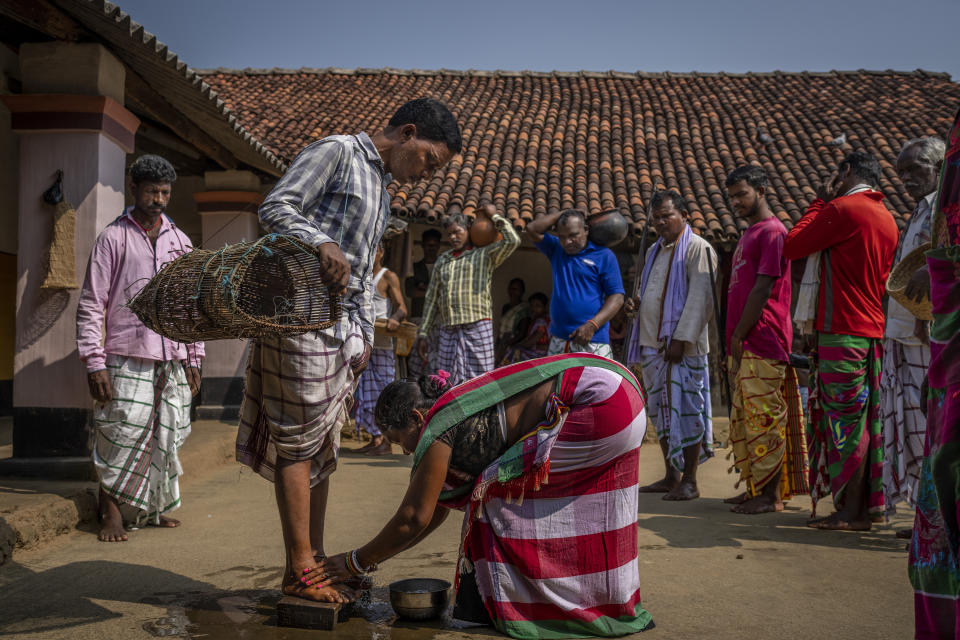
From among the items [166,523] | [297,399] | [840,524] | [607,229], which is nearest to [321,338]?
[297,399]

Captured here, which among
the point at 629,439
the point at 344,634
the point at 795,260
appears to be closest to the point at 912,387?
the point at 795,260

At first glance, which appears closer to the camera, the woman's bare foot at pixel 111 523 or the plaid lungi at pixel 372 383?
the woman's bare foot at pixel 111 523

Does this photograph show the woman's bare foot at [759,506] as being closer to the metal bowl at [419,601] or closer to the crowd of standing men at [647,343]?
the crowd of standing men at [647,343]

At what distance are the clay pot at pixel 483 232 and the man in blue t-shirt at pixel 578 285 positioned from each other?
0.79 m

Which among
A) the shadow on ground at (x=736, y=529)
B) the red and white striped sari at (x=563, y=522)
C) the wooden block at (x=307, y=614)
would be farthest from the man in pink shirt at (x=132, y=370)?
the shadow on ground at (x=736, y=529)

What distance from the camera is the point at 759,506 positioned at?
15.5 ft

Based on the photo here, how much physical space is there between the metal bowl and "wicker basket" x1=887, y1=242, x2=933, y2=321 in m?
1.71

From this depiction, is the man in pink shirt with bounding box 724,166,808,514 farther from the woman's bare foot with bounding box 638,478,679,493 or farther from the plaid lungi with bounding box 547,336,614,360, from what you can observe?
the plaid lungi with bounding box 547,336,614,360

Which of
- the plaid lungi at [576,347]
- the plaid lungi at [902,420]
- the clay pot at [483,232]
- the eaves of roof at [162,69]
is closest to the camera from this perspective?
the plaid lungi at [902,420]

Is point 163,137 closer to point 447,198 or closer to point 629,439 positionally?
point 447,198

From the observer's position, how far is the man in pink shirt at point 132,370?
3.95 meters

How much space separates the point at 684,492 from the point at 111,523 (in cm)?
333

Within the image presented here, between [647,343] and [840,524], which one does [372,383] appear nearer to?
[647,343]

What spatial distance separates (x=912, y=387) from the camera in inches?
156
